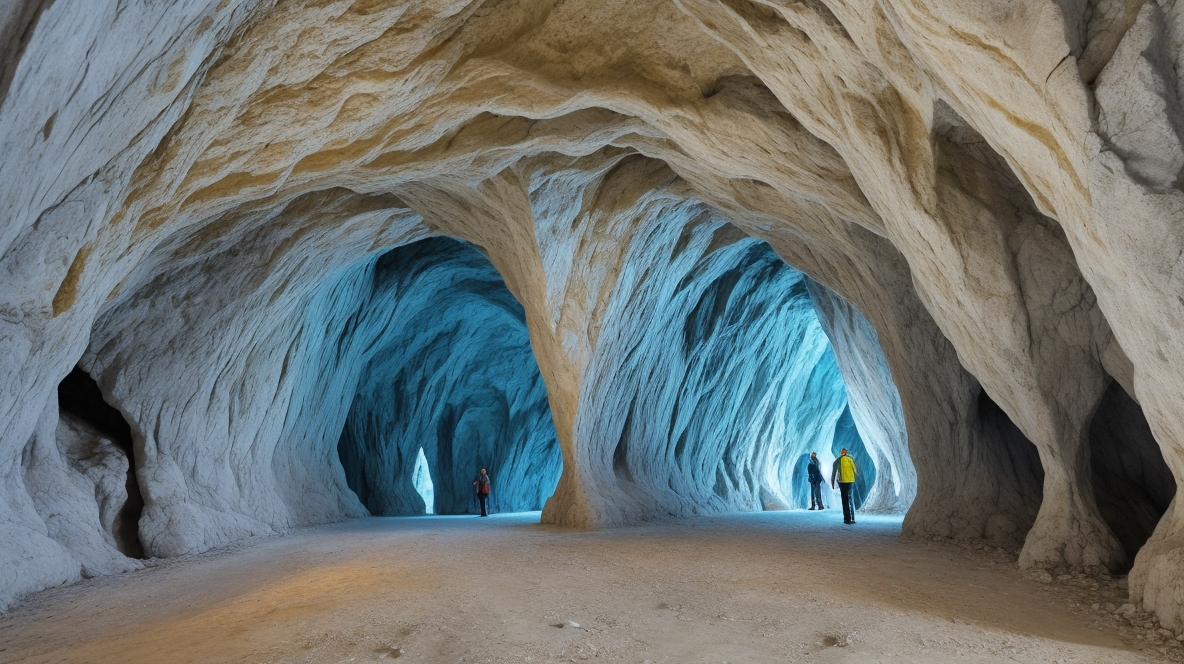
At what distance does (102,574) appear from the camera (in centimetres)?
811

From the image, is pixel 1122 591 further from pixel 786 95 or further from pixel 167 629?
pixel 167 629

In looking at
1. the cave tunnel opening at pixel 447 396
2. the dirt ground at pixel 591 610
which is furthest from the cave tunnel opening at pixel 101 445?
the cave tunnel opening at pixel 447 396

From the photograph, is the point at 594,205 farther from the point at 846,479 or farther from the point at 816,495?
the point at 816,495

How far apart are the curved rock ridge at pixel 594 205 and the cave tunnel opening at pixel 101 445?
238 mm

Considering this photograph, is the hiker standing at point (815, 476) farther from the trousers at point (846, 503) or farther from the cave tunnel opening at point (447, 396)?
the cave tunnel opening at point (447, 396)

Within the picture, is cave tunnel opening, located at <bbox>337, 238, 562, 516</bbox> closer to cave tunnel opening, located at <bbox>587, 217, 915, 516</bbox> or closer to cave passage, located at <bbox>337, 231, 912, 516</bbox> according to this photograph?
cave passage, located at <bbox>337, 231, 912, 516</bbox>

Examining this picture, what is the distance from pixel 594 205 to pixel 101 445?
7019mm

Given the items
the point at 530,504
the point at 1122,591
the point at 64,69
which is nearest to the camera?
the point at 64,69

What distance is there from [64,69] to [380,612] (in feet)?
12.0

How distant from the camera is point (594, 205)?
12.0m

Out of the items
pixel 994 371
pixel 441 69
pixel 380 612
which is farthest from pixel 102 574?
pixel 994 371

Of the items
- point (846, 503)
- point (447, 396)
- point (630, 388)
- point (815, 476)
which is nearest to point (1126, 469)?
point (846, 503)

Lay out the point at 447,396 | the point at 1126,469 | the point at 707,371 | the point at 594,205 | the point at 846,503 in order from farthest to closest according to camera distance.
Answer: the point at 447,396 < the point at 707,371 < the point at 846,503 < the point at 594,205 < the point at 1126,469

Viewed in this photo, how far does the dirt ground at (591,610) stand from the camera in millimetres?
4559
